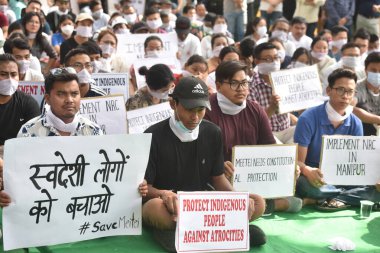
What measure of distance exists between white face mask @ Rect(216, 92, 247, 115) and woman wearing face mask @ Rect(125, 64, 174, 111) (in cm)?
124

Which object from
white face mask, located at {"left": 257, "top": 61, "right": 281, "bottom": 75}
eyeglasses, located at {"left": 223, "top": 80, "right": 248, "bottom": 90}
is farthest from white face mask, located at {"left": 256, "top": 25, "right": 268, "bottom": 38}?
eyeglasses, located at {"left": 223, "top": 80, "right": 248, "bottom": 90}

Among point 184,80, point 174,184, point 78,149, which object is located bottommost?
point 174,184

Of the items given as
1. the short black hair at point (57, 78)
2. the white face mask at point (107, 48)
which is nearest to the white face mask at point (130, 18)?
the white face mask at point (107, 48)

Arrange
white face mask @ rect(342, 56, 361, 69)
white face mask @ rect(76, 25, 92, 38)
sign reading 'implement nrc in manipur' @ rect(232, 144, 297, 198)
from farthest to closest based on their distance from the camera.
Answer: white face mask @ rect(76, 25, 92, 38) < white face mask @ rect(342, 56, 361, 69) < sign reading 'implement nrc in manipur' @ rect(232, 144, 297, 198)

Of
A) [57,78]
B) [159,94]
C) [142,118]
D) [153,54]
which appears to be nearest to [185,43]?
[153,54]

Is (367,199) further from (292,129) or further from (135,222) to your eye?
(135,222)

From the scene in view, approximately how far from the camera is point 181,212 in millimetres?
4488

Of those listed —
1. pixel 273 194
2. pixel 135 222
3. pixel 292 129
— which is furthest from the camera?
pixel 292 129

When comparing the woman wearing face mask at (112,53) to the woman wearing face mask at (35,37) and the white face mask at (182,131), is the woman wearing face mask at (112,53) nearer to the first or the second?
the woman wearing face mask at (35,37)

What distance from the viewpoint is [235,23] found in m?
15.1

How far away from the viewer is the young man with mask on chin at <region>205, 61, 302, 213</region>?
5.69 metres

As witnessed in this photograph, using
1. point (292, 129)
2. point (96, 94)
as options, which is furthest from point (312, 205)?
point (96, 94)

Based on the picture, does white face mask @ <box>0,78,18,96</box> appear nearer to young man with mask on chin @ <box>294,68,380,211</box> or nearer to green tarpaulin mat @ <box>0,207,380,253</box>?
green tarpaulin mat @ <box>0,207,380,253</box>

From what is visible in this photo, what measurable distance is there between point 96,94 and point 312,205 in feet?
8.39
